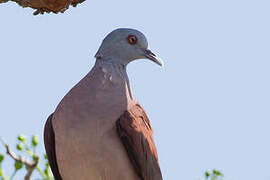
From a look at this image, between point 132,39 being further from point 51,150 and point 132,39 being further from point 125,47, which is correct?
point 51,150

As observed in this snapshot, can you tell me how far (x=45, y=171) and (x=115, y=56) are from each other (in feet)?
4.48

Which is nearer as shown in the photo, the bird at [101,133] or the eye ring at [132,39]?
the bird at [101,133]

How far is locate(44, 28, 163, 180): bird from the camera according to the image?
4836 mm

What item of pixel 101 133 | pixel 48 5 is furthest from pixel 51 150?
pixel 48 5

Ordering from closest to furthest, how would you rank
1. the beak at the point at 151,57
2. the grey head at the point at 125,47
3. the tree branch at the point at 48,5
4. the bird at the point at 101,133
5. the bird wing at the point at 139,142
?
the tree branch at the point at 48,5 → the bird at the point at 101,133 → the bird wing at the point at 139,142 → the grey head at the point at 125,47 → the beak at the point at 151,57

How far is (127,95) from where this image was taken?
205 inches

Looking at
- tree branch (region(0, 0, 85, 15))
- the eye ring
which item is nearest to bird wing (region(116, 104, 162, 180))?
the eye ring

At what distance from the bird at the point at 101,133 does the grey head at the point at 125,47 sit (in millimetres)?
116

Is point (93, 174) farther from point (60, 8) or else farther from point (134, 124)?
point (60, 8)

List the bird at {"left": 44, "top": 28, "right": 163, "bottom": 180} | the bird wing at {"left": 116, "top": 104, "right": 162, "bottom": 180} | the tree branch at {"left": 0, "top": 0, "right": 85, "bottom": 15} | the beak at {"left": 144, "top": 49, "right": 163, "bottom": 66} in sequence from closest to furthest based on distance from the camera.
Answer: the tree branch at {"left": 0, "top": 0, "right": 85, "bottom": 15} < the bird at {"left": 44, "top": 28, "right": 163, "bottom": 180} < the bird wing at {"left": 116, "top": 104, "right": 162, "bottom": 180} < the beak at {"left": 144, "top": 49, "right": 163, "bottom": 66}

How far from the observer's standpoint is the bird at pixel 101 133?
484cm

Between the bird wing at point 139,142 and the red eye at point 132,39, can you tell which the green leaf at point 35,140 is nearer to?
the bird wing at point 139,142

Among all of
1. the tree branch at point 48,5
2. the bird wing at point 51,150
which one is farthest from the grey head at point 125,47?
the tree branch at point 48,5

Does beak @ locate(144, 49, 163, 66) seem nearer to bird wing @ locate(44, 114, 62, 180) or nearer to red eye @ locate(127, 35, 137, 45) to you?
red eye @ locate(127, 35, 137, 45)
